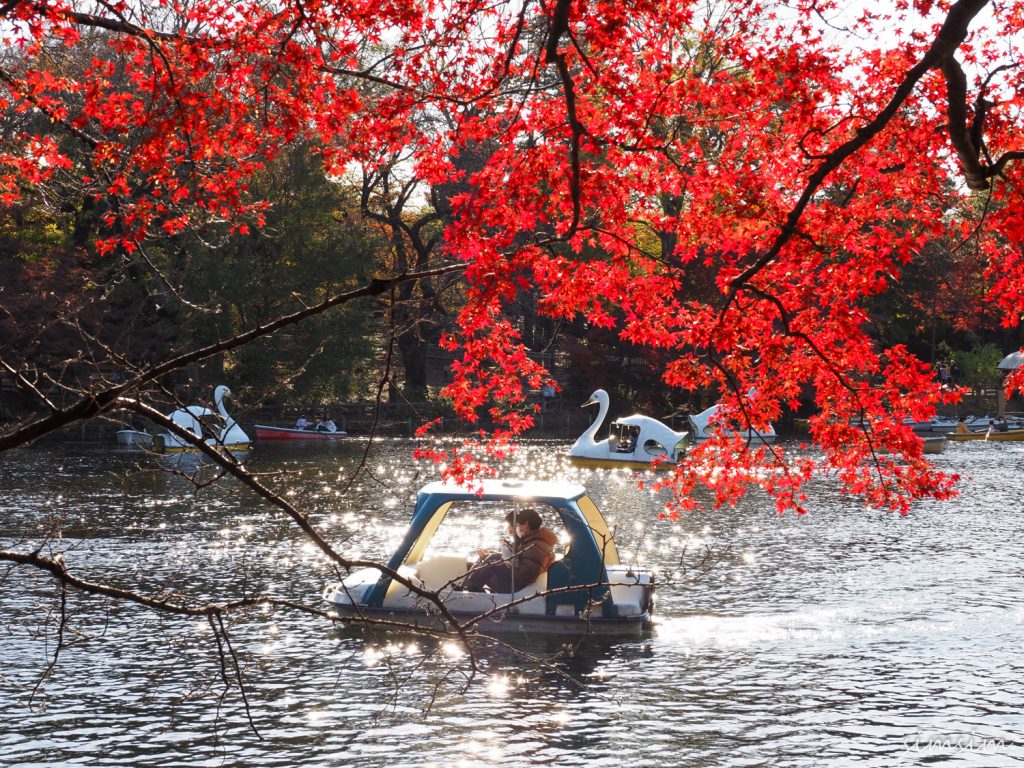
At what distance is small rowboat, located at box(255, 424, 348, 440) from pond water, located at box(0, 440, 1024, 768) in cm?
2483

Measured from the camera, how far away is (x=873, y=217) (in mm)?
9617

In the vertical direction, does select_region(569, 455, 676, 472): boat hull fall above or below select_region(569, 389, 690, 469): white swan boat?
below

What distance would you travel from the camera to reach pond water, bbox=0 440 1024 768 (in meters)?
10.2

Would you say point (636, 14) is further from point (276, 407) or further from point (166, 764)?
point (276, 407)

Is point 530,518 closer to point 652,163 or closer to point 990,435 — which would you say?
point 652,163

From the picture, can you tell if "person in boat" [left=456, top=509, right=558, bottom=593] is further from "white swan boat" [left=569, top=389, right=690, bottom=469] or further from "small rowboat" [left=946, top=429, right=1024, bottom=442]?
"small rowboat" [left=946, top=429, right=1024, bottom=442]

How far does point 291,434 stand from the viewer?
157 feet

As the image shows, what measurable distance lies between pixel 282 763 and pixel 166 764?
0.93 meters

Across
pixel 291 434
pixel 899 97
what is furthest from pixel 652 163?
pixel 291 434

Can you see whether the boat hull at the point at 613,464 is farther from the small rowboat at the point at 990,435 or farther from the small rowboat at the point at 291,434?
the small rowboat at the point at 990,435

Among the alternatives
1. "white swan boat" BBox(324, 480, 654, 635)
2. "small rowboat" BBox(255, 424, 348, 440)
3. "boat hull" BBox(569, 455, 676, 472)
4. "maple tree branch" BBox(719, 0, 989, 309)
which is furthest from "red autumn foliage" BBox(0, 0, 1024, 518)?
"small rowboat" BBox(255, 424, 348, 440)

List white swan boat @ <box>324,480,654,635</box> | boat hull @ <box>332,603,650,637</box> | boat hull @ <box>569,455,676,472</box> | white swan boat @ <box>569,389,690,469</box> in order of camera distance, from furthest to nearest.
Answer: white swan boat @ <box>569,389,690,469</box>, boat hull @ <box>569,455,676,472</box>, boat hull @ <box>332,603,650,637</box>, white swan boat @ <box>324,480,654,635</box>

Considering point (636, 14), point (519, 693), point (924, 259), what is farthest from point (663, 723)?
point (924, 259)

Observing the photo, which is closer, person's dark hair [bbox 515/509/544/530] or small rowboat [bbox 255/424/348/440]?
person's dark hair [bbox 515/509/544/530]
